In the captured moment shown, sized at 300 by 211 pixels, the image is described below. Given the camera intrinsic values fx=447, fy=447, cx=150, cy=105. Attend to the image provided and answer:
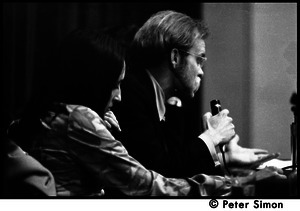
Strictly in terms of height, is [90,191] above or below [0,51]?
below

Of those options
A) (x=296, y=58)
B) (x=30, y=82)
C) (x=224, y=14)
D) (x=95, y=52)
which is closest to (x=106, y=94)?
(x=95, y=52)

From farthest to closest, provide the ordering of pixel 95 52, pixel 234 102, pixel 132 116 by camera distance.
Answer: pixel 234 102
pixel 132 116
pixel 95 52

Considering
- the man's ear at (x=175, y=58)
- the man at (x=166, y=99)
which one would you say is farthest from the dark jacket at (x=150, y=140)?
the man's ear at (x=175, y=58)

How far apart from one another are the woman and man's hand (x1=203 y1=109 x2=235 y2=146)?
0.24 meters

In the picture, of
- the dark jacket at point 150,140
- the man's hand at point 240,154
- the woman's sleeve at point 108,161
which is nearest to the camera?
the woman's sleeve at point 108,161

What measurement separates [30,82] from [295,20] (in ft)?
3.27

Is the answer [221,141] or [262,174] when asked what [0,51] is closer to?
[221,141]

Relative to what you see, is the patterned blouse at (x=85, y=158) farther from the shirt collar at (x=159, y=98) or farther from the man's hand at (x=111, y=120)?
the shirt collar at (x=159, y=98)

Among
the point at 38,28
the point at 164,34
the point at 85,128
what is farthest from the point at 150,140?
the point at 38,28

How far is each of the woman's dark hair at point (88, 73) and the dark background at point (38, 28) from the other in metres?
0.16

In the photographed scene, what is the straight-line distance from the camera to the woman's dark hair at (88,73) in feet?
4.51

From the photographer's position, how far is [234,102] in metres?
1.63

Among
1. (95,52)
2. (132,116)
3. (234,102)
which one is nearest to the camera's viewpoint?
(95,52)

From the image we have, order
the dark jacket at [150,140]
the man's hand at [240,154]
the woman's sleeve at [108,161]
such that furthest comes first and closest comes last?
the man's hand at [240,154], the dark jacket at [150,140], the woman's sleeve at [108,161]
